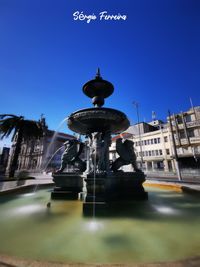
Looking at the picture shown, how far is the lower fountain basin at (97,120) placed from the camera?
22.1 ft

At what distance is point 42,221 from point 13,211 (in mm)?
1664

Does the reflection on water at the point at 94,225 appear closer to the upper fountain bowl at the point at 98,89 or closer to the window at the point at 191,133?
the upper fountain bowl at the point at 98,89

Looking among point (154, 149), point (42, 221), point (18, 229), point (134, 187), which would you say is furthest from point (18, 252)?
point (154, 149)

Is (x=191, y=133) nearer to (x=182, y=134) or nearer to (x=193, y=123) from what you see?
(x=182, y=134)

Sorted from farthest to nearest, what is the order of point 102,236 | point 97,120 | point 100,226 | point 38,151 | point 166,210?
point 38,151
point 97,120
point 166,210
point 100,226
point 102,236

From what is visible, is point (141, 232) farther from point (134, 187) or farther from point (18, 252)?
point (134, 187)

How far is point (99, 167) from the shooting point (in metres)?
5.98

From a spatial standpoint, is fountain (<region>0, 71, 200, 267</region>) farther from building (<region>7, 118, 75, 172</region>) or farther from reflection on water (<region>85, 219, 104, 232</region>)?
building (<region>7, 118, 75, 172</region>)

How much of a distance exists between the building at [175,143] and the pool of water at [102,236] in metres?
28.6

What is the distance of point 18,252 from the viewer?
95.0 inches

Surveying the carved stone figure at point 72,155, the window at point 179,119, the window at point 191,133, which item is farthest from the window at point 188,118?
the carved stone figure at point 72,155

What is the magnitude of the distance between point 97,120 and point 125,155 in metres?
2.24

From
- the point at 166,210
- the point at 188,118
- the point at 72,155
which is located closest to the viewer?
the point at 166,210

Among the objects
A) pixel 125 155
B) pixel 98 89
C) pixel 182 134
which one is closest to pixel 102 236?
pixel 125 155
